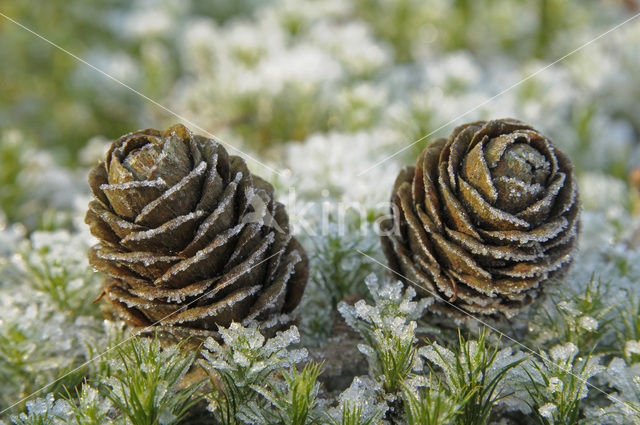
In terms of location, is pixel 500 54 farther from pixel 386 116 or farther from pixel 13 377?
pixel 13 377

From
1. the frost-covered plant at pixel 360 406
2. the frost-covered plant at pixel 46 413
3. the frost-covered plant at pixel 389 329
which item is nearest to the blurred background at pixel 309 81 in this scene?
the frost-covered plant at pixel 389 329

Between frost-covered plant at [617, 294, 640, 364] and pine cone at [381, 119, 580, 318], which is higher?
pine cone at [381, 119, 580, 318]

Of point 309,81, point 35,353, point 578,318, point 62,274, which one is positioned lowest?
point 578,318

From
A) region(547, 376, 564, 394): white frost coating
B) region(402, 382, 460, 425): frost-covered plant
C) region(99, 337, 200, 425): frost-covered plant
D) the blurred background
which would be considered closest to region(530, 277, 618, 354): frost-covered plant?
region(547, 376, 564, 394): white frost coating

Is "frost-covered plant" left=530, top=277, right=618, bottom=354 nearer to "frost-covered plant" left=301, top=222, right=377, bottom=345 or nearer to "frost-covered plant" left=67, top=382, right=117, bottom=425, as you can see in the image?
"frost-covered plant" left=301, top=222, right=377, bottom=345

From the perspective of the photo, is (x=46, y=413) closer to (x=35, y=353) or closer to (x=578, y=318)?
(x=35, y=353)

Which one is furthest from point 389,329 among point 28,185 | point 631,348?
point 28,185
